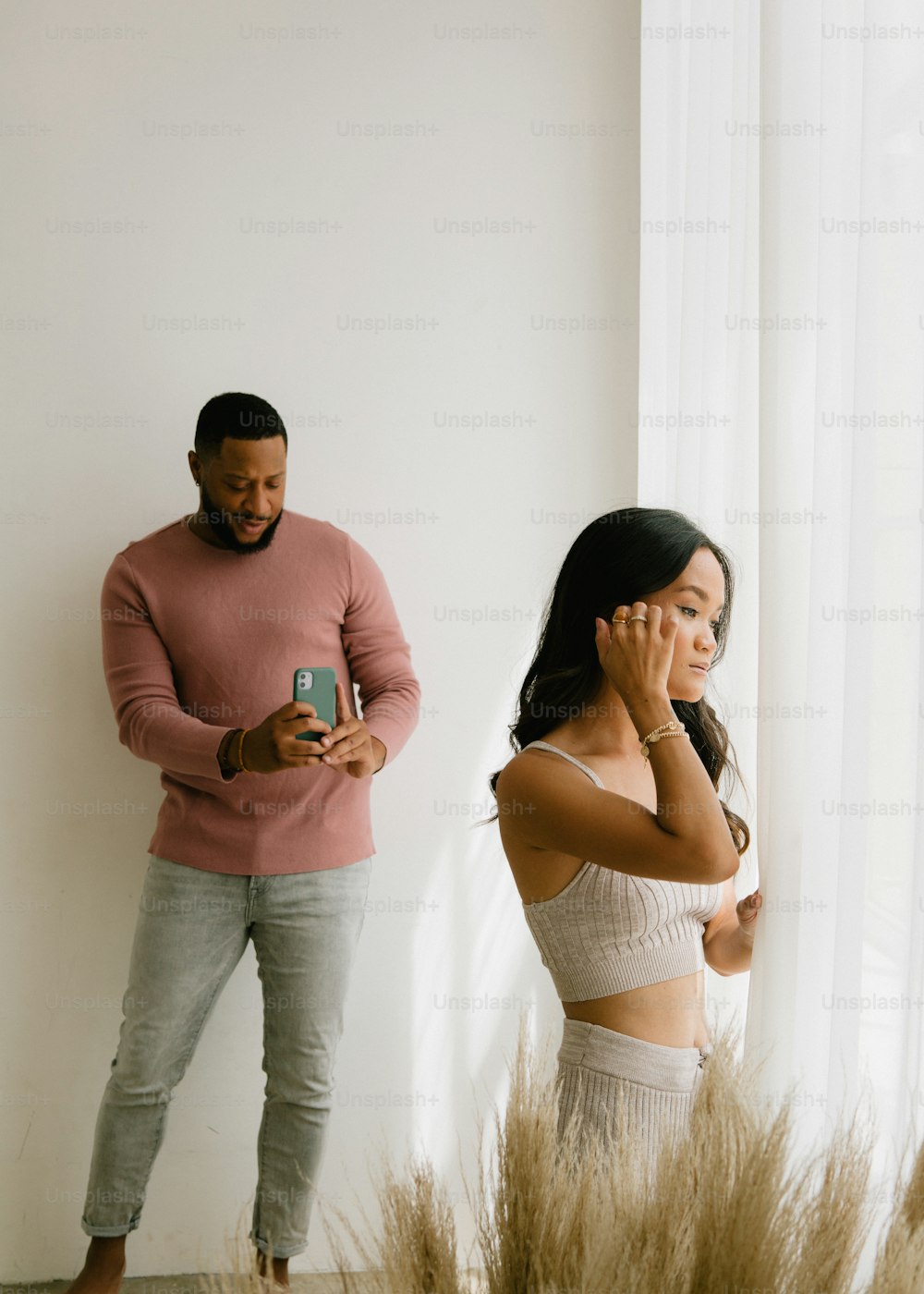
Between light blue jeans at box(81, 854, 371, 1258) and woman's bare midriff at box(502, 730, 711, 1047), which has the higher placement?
woman's bare midriff at box(502, 730, 711, 1047)

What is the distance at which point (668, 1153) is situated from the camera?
544mm

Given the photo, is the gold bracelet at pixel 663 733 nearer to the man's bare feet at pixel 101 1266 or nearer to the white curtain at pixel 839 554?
the white curtain at pixel 839 554

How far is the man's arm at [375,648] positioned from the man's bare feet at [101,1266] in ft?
4.06

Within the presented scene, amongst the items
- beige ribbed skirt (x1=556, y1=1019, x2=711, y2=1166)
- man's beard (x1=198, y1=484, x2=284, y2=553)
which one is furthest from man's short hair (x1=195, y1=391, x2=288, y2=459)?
beige ribbed skirt (x1=556, y1=1019, x2=711, y2=1166)

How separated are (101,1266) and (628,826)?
1.76 meters

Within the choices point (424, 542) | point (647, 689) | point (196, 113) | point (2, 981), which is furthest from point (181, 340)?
point (647, 689)

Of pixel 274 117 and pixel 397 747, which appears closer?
pixel 397 747

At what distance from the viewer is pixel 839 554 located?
1.09 metres

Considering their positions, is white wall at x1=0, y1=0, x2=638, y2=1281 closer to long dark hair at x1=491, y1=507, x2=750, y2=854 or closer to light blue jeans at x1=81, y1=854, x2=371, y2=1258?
light blue jeans at x1=81, y1=854, x2=371, y2=1258

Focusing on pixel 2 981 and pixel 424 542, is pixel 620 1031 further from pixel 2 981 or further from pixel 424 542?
pixel 2 981

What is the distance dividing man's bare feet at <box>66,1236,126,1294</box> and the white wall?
0.23 meters

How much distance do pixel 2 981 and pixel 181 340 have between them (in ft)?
5.12

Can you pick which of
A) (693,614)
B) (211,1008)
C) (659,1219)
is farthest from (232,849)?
(659,1219)

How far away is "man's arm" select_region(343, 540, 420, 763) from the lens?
2340 millimetres
